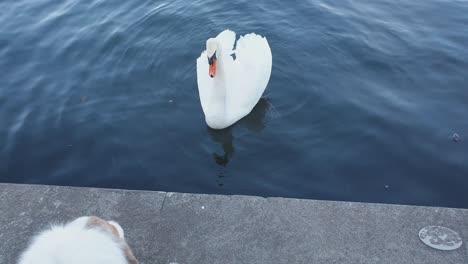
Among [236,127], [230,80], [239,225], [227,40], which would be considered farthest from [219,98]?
[239,225]

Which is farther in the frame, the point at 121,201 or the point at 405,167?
the point at 405,167

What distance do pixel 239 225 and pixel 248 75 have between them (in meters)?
3.63

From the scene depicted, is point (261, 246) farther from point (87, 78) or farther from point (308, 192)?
point (87, 78)

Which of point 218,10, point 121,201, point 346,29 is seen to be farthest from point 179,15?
point 121,201

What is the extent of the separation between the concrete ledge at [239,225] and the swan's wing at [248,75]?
2994 millimetres

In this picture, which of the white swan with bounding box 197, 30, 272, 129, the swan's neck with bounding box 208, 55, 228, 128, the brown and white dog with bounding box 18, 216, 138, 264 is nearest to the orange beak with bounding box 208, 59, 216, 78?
the white swan with bounding box 197, 30, 272, 129

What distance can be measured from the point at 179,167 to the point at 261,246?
275cm

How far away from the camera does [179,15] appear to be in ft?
32.3

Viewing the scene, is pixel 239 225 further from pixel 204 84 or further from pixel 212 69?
pixel 204 84

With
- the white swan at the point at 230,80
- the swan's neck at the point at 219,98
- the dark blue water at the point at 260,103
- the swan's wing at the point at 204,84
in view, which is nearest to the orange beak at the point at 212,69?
the white swan at the point at 230,80

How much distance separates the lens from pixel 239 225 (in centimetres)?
393

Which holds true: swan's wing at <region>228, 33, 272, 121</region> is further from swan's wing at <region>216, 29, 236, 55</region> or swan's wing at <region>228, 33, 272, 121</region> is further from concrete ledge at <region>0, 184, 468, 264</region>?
concrete ledge at <region>0, 184, 468, 264</region>

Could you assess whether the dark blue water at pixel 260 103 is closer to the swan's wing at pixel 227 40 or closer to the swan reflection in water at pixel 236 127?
the swan reflection in water at pixel 236 127

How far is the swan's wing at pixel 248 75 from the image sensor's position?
7.05 meters
